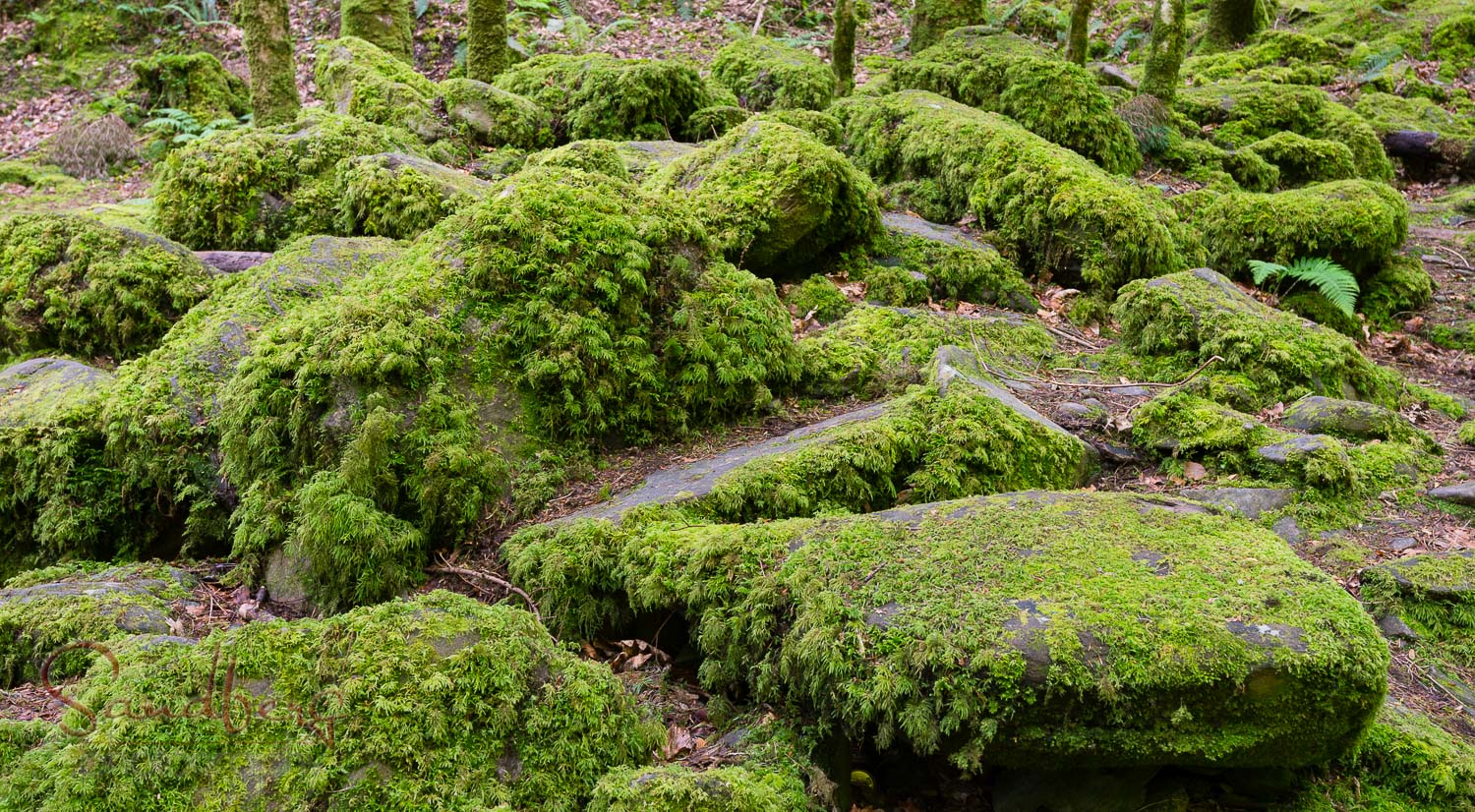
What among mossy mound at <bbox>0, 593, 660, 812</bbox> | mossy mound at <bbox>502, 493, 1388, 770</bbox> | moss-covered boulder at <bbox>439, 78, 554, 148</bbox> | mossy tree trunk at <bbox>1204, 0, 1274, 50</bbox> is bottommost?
mossy mound at <bbox>0, 593, 660, 812</bbox>

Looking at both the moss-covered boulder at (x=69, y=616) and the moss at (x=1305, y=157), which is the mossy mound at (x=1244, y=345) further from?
the moss-covered boulder at (x=69, y=616)

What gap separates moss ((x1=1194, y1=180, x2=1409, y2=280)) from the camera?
8.75 metres

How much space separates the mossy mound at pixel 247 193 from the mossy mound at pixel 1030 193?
565 cm

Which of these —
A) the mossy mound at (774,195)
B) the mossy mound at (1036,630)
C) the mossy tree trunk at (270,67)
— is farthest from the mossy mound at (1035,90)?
the mossy tree trunk at (270,67)

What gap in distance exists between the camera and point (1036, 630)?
10.9ft

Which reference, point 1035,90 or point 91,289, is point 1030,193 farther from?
point 91,289

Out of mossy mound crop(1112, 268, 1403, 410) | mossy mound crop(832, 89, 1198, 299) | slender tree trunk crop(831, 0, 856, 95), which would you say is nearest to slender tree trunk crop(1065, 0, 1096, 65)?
mossy mound crop(832, 89, 1198, 299)

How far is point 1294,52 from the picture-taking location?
15297 mm

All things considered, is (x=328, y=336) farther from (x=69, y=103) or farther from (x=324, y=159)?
(x=69, y=103)

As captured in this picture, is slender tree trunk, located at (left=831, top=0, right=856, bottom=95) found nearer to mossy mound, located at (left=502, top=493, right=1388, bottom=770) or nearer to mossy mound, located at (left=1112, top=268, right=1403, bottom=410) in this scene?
mossy mound, located at (left=1112, top=268, right=1403, bottom=410)

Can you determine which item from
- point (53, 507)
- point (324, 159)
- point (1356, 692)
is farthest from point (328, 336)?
point (1356, 692)

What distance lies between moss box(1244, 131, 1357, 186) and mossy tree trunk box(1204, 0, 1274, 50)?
6271 mm

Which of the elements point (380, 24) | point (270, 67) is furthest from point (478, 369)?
point (380, 24)

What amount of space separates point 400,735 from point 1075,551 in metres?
2.74
